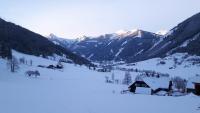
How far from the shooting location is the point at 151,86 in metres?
103

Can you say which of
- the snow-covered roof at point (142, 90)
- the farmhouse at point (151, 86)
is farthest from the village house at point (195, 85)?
the snow-covered roof at point (142, 90)

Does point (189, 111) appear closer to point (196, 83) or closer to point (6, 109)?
point (6, 109)

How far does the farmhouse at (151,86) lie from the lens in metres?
100.0

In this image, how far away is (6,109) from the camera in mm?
44500

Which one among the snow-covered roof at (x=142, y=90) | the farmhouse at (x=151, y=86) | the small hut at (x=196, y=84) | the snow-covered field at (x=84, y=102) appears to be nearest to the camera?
the snow-covered field at (x=84, y=102)

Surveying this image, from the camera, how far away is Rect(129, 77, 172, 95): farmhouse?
9998cm

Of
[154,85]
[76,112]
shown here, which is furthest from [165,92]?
[76,112]

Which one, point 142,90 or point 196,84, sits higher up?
point 196,84

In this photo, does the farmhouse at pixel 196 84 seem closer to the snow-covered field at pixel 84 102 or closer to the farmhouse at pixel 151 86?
the farmhouse at pixel 151 86

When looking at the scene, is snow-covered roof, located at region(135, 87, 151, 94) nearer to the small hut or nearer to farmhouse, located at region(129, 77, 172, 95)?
farmhouse, located at region(129, 77, 172, 95)

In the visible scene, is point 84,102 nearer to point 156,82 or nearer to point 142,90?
point 142,90

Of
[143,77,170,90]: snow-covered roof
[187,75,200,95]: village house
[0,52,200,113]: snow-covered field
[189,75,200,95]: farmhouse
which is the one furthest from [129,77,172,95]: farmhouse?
[0,52,200,113]: snow-covered field

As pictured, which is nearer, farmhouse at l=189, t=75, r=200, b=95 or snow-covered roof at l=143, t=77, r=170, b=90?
farmhouse at l=189, t=75, r=200, b=95

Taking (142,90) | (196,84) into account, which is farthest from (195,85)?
(142,90)
